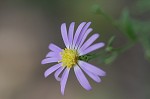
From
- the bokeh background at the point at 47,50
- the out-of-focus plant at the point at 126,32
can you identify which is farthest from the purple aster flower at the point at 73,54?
the bokeh background at the point at 47,50

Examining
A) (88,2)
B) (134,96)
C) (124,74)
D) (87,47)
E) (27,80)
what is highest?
(88,2)

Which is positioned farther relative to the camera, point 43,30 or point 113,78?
point 43,30

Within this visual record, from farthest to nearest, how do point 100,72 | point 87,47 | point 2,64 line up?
1. point 2,64
2. point 87,47
3. point 100,72

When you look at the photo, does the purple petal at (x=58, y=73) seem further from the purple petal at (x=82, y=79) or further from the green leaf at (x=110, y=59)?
the green leaf at (x=110, y=59)

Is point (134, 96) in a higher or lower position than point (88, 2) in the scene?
lower

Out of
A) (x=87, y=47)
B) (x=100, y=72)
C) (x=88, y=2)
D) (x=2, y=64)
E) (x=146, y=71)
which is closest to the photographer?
(x=100, y=72)

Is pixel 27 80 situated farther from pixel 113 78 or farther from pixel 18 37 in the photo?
pixel 113 78

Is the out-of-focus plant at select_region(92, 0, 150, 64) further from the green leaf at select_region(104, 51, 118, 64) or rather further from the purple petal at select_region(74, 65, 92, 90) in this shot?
the purple petal at select_region(74, 65, 92, 90)

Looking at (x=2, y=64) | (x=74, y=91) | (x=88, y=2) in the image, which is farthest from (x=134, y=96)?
(x=2, y=64)
